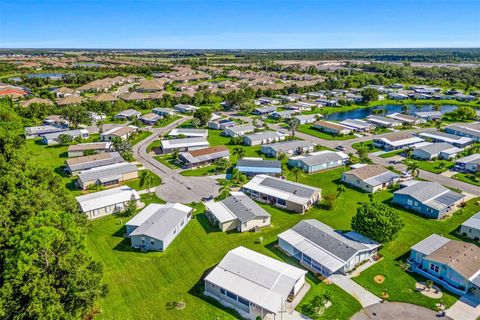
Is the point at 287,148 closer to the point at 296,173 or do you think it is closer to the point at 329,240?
the point at 296,173

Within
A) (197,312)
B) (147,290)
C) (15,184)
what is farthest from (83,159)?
(197,312)

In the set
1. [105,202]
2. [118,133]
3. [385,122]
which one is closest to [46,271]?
[105,202]

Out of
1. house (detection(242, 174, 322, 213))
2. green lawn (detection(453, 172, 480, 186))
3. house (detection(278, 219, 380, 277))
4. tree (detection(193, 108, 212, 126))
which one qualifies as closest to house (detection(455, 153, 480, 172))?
green lawn (detection(453, 172, 480, 186))

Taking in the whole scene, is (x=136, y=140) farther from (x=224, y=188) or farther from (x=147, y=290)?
(x=147, y=290)

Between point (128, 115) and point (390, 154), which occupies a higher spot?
point (128, 115)

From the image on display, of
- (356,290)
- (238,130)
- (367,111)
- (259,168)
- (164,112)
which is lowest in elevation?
(356,290)

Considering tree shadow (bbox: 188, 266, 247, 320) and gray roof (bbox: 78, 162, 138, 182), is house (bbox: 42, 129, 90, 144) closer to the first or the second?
gray roof (bbox: 78, 162, 138, 182)

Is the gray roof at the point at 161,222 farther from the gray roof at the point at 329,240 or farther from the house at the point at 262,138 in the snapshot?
the house at the point at 262,138
